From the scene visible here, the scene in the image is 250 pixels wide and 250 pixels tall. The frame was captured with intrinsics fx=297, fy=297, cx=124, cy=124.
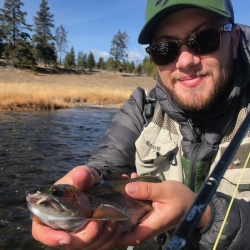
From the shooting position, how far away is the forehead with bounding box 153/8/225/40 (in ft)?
7.86

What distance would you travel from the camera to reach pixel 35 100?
18531 millimetres

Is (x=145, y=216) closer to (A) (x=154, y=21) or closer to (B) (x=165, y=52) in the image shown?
(B) (x=165, y=52)

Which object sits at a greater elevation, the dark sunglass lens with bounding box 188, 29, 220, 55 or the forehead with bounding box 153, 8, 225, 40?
the forehead with bounding box 153, 8, 225, 40

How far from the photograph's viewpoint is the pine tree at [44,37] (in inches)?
1938

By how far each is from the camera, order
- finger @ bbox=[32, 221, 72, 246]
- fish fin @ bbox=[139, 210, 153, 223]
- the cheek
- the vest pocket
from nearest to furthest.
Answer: finger @ bbox=[32, 221, 72, 246] < fish fin @ bbox=[139, 210, 153, 223] < the cheek < the vest pocket

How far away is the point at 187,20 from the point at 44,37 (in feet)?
171

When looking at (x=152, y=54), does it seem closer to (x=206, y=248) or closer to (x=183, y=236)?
(x=206, y=248)

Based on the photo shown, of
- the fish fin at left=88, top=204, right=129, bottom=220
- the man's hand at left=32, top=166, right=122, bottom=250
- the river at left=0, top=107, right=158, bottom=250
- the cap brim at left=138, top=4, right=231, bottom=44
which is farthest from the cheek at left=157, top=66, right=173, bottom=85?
the river at left=0, top=107, right=158, bottom=250

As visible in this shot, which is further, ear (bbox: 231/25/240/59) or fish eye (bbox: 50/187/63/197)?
ear (bbox: 231/25/240/59)

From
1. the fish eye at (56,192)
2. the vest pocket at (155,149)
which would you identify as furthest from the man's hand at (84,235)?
the vest pocket at (155,149)

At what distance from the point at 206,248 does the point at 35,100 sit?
17.7 m

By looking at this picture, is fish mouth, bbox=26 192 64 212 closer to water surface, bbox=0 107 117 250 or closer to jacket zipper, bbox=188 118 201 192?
jacket zipper, bbox=188 118 201 192

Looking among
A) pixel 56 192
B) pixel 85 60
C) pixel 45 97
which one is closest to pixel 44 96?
pixel 45 97

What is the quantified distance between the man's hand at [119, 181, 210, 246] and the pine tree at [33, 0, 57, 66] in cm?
5020
